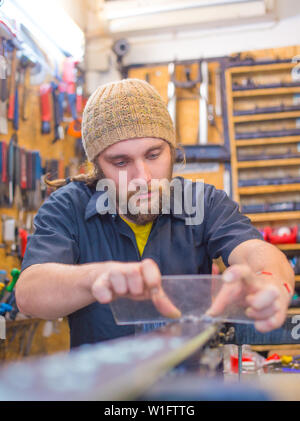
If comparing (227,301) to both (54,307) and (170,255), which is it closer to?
(54,307)

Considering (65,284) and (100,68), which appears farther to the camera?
(100,68)

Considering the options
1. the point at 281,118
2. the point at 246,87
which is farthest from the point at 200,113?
the point at 281,118

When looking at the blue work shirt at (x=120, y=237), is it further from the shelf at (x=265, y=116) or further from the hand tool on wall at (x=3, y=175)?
the shelf at (x=265, y=116)

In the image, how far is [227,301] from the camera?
73 centimetres

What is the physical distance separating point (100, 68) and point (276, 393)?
3.66 m

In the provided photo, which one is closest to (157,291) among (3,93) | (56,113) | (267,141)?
(3,93)

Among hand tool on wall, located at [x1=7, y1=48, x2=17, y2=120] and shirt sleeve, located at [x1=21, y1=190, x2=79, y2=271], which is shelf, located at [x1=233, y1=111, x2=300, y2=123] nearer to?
hand tool on wall, located at [x1=7, y1=48, x2=17, y2=120]

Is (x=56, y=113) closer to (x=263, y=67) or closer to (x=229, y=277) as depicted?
(x=263, y=67)

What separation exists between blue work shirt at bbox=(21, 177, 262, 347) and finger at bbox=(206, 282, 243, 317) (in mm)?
480

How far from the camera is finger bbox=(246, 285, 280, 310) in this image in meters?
0.64

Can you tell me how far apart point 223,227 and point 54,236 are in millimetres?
471

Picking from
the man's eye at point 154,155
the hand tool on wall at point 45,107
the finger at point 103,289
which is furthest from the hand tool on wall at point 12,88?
the finger at point 103,289

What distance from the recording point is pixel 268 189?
3.11 meters

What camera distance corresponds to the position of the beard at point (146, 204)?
4.22ft
